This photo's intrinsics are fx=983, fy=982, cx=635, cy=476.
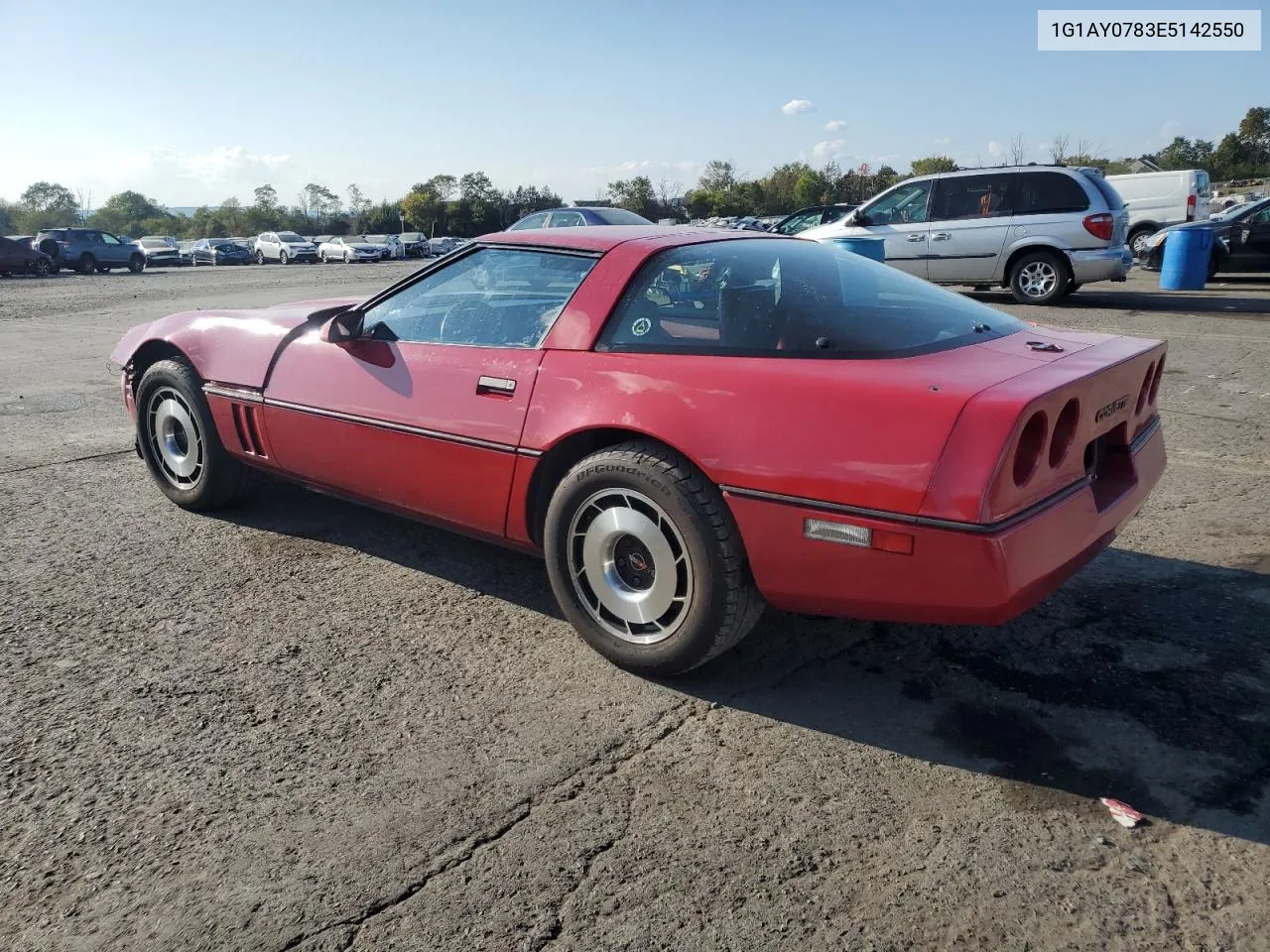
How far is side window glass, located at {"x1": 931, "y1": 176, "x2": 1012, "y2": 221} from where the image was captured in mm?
12180

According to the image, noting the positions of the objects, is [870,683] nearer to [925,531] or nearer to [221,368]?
[925,531]

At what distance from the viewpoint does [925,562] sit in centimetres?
241

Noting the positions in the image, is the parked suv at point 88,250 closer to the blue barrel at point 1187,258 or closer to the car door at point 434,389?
the blue barrel at point 1187,258

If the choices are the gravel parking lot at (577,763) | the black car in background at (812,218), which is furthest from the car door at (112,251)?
the gravel parking lot at (577,763)

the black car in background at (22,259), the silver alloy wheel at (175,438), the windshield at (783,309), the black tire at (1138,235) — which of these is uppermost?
the black car in background at (22,259)

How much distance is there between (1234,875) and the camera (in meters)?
2.05

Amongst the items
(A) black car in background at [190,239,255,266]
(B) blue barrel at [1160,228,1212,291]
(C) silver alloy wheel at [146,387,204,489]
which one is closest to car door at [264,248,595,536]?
(C) silver alloy wheel at [146,387,204,489]

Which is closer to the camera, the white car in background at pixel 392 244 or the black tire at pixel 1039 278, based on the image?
the black tire at pixel 1039 278

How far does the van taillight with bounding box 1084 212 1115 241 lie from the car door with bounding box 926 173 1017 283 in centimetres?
90

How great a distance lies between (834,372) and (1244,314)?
438 inches

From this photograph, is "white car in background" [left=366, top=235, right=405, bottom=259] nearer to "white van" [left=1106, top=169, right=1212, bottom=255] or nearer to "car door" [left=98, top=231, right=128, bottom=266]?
"car door" [left=98, top=231, right=128, bottom=266]

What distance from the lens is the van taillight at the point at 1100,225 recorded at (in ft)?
38.4

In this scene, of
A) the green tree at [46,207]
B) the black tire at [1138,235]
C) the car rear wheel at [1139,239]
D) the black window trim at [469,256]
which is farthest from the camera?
the green tree at [46,207]

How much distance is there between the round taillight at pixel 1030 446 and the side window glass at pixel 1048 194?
10750mm
